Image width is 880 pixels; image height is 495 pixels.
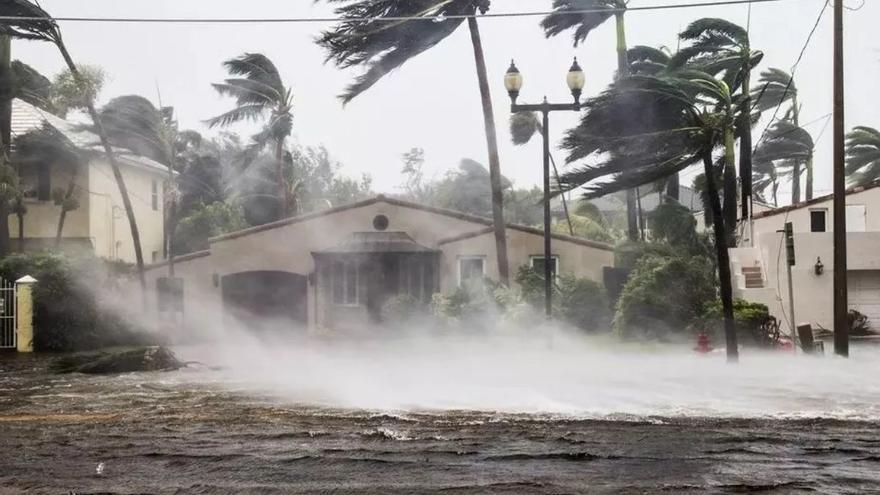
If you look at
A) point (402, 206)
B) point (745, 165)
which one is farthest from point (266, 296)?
point (745, 165)

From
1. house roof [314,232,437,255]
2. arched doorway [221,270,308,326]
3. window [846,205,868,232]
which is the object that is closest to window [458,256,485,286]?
house roof [314,232,437,255]

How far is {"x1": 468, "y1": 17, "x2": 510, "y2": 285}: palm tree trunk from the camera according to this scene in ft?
83.4

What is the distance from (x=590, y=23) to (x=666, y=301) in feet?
42.5

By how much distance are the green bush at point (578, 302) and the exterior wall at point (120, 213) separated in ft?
46.0

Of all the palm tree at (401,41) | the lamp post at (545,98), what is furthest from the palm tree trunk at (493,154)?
the lamp post at (545,98)

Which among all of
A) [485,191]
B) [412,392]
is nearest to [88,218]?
[412,392]

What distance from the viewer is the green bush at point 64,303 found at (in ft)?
66.8

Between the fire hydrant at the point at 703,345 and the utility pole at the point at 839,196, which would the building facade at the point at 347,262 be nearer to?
the fire hydrant at the point at 703,345

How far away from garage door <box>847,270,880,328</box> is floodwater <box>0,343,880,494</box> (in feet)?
27.3

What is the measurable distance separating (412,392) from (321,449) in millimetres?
4352

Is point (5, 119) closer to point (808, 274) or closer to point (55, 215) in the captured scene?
point (55, 215)

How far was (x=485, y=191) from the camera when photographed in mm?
59281

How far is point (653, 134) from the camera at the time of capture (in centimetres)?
1762

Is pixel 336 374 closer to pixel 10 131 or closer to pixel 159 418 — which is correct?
pixel 159 418
